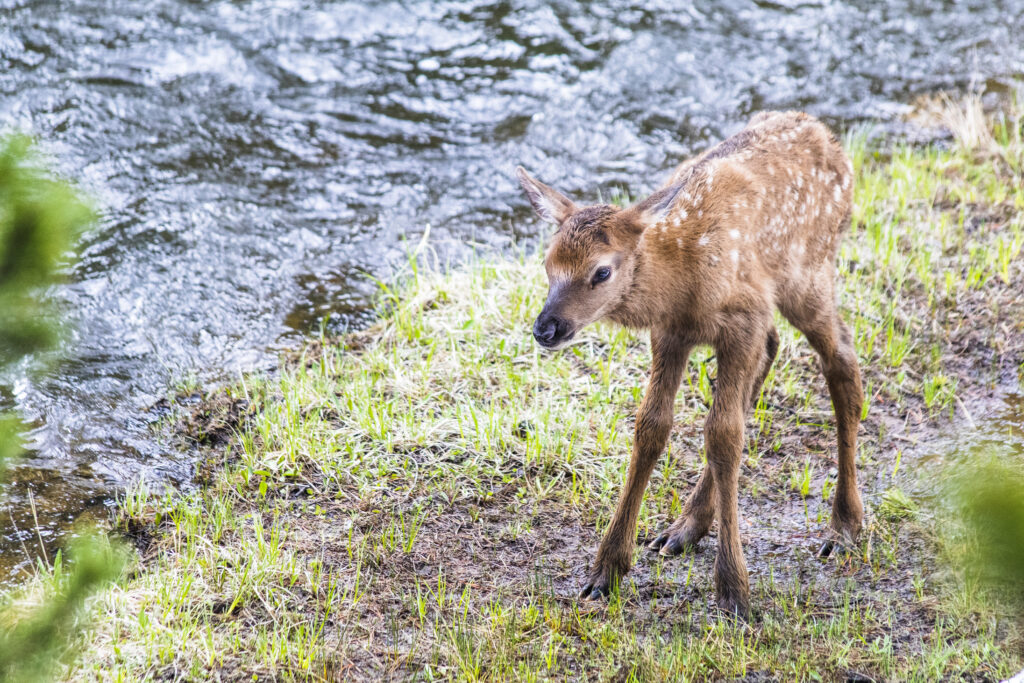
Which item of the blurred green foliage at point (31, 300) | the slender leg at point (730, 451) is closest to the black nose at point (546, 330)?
the slender leg at point (730, 451)

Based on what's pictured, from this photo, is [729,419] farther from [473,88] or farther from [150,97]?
[150,97]

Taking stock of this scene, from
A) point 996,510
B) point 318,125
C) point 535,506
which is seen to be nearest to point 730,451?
point 535,506

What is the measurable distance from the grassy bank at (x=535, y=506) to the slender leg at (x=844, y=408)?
0.13m

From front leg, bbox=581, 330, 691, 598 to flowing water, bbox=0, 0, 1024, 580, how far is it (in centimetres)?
256

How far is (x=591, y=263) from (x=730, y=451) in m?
1.05

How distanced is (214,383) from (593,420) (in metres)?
2.47

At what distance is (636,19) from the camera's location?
1055 centimetres

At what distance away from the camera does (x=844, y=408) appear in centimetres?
477

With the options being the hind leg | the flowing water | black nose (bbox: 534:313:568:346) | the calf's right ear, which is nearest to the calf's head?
black nose (bbox: 534:313:568:346)

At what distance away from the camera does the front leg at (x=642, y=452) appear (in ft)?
14.4

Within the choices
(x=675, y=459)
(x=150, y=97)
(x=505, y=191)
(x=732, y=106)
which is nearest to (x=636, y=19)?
(x=732, y=106)

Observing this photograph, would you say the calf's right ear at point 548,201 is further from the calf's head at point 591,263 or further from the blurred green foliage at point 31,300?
the blurred green foliage at point 31,300

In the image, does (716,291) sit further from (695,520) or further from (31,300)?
(31,300)

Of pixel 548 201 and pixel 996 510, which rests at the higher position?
pixel 996 510
